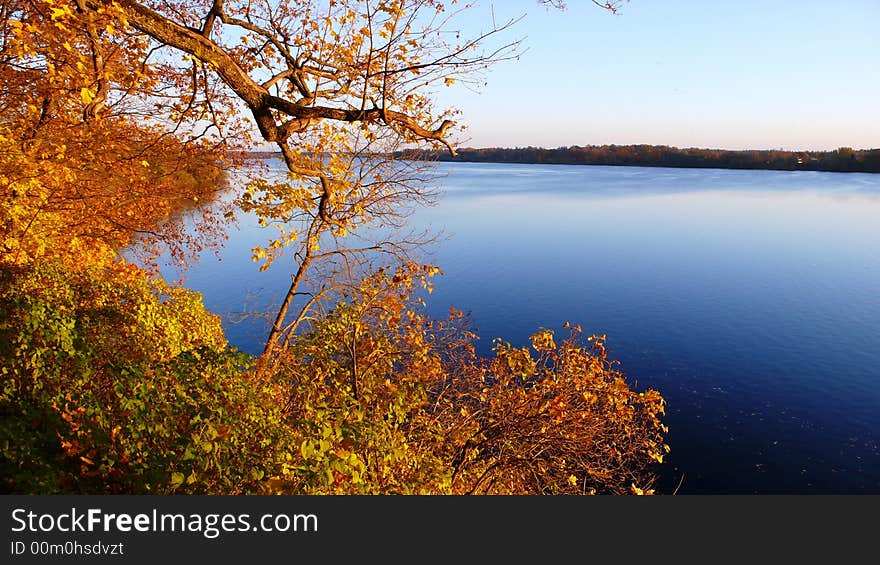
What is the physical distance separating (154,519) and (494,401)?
7.11 m

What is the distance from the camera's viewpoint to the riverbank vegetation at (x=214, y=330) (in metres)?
5.04

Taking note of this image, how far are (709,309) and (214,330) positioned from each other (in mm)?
25983

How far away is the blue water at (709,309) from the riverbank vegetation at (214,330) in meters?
4.38

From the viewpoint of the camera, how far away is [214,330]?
1109 cm

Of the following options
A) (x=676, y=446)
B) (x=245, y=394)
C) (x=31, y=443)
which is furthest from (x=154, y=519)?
(x=676, y=446)

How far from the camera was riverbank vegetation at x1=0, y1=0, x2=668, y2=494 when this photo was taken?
16.5 ft

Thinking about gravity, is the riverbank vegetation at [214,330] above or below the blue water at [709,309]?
above

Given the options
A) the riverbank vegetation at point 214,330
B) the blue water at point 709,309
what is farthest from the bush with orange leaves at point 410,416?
the blue water at point 709,309

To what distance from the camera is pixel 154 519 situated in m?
4.40

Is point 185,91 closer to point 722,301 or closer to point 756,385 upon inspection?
point 756,385

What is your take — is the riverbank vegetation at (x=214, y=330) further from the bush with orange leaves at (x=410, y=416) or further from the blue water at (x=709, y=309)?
the blue water at (x=709, y=309)

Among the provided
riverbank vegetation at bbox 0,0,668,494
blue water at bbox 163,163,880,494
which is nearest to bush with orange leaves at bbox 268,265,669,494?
riverbank vegetation at bbox 0,0,668,494

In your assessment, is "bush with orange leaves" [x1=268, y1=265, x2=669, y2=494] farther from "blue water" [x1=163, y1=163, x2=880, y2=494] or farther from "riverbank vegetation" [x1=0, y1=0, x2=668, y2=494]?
"blue water" [x1=163, y1=163, x2=880, y2=494]

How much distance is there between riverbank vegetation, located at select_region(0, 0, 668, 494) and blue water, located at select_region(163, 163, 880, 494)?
438cm
